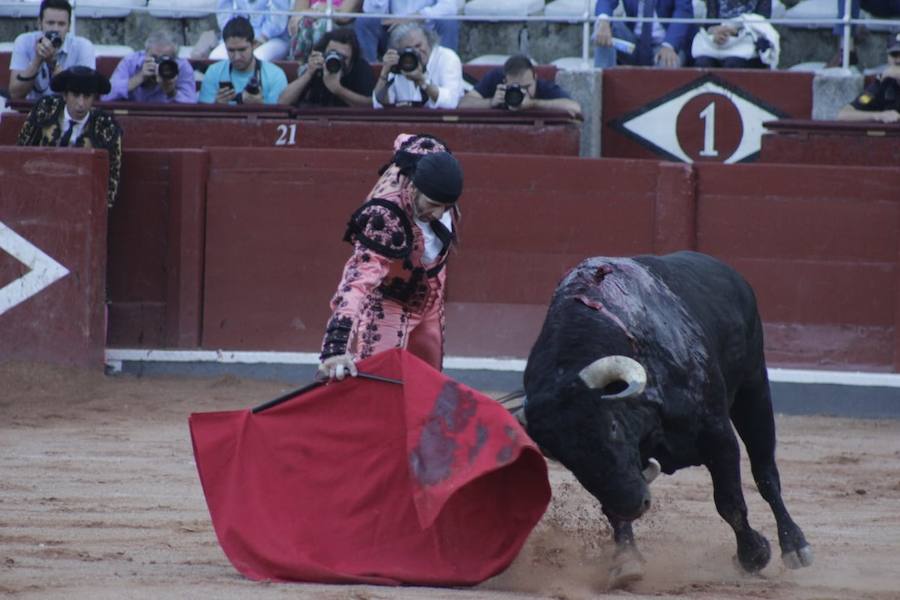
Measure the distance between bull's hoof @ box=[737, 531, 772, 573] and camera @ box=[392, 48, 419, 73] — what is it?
4.08m

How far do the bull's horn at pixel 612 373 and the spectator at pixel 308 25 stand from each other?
522 centimetres

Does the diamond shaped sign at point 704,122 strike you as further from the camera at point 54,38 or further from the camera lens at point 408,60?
the camera at point 54,38

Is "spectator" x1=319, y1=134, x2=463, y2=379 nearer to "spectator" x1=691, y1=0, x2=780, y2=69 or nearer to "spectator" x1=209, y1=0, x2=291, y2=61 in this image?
"spectator" x1=691, y1=0, x2=780, y2=69

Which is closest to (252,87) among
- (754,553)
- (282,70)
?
(282,70)

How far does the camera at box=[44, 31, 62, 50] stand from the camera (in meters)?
8.18

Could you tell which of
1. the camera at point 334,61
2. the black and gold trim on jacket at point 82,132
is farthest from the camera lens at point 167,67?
the camera at point 334,61

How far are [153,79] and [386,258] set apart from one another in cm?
464

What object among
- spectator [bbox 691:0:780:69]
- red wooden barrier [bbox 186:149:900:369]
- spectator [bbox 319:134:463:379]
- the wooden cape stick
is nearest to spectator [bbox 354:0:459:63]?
red wooden barrier [bbox 186:149:900:369]

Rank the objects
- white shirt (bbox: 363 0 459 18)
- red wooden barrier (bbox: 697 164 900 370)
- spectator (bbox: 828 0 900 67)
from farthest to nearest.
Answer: spectator (bbox: 828 0 900 67) < white shirt (bbox: 363 0 459 18) < red wooden barrier (bbox: 697 164 900 370)

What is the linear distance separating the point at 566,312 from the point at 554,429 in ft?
1.46

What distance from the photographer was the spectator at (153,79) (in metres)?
8.41

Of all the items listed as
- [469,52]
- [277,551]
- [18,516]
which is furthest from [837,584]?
[469,52]

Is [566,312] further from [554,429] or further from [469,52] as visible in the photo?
[469,52]

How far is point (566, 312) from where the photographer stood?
4121mm
